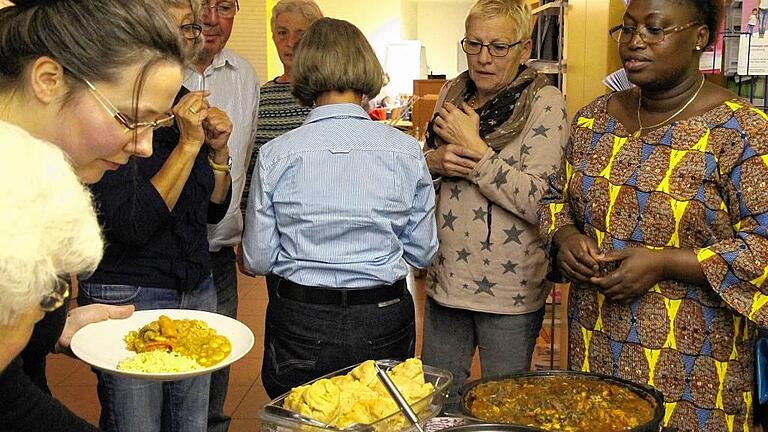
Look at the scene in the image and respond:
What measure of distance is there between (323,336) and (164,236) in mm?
475

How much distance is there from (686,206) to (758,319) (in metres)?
0.27

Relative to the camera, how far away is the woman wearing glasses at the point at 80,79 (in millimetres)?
1250

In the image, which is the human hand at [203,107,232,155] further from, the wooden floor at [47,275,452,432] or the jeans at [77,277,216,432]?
the wooden floor at [47,275,452,432]

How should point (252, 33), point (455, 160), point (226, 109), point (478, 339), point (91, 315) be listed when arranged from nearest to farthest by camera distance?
point (91, 315), point (455, 160), point (478, 339), point (226, 109), point (252, 33)

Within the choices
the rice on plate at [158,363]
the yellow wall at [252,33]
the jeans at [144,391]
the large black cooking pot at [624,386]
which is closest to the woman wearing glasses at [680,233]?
the large black cooking pot at [624,386]

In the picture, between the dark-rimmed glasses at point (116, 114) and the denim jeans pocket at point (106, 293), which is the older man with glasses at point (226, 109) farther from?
the dark-rimmed glasses at point (116, 114)

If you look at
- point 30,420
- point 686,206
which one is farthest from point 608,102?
point 30,420

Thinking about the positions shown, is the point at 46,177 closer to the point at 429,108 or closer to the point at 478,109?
the point at 478,109

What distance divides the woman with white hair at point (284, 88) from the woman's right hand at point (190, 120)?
3.28ft

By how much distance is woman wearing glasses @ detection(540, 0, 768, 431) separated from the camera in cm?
170

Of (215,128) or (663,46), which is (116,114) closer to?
(215,128)

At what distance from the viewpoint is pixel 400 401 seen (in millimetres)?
1365

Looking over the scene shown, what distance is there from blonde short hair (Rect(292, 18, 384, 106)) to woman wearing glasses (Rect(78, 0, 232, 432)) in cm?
24

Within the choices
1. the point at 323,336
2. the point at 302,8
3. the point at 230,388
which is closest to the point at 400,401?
the point at 323,336
